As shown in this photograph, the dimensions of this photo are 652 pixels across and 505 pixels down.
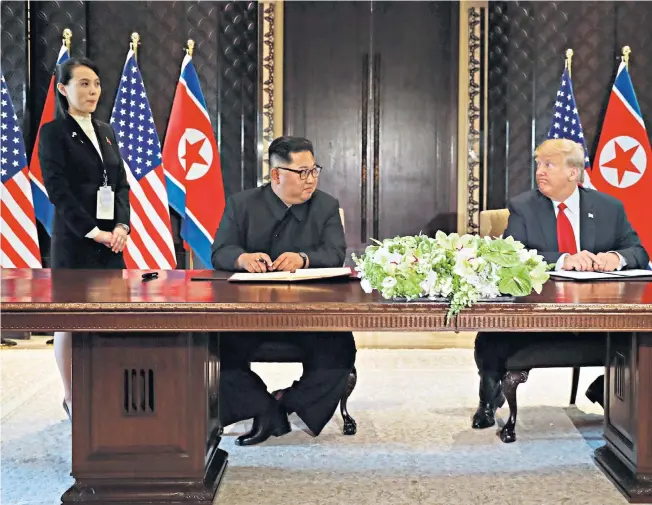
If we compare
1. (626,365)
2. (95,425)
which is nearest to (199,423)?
(95,425)

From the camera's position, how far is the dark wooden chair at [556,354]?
8.63 feet

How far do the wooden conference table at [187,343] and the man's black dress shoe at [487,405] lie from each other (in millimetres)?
559

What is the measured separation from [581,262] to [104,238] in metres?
2.10

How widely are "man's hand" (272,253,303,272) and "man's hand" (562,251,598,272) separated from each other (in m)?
1.08

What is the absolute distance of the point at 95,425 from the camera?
6.98 feet

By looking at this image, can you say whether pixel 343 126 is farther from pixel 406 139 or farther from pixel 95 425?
pixel 95 425

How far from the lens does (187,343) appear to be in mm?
2129

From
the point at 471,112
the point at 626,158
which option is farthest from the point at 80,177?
the point at 626,158

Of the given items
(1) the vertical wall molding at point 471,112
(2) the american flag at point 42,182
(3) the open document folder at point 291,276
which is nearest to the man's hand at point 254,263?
(3) the open document folder at point 291,276

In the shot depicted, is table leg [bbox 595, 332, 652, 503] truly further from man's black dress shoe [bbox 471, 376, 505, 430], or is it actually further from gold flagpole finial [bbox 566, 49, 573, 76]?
gold flagpole finial [bbox 566, 49, 573, 76]

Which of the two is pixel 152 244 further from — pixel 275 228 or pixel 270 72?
pixel 275 228

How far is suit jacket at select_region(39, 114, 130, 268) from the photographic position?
3203mm

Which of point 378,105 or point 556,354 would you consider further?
point 378,105

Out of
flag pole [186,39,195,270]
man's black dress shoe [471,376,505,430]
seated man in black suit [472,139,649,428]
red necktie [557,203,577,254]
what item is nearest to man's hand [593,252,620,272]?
seated man in black suit [472,139,649,428]
